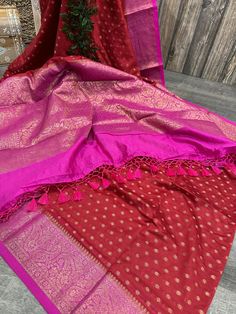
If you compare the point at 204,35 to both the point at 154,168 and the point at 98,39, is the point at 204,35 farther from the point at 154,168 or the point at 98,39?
the point at 154,168

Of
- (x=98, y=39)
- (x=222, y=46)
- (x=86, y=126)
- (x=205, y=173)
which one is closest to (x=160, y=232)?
(x=205, y=173)

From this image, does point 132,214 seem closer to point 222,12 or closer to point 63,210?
point 63,210

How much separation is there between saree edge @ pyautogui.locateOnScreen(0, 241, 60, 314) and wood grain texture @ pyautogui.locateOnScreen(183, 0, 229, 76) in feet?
5.24

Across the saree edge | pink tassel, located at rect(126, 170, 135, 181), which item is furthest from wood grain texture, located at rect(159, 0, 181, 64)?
the saree edge

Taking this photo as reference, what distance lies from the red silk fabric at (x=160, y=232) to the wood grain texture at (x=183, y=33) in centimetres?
107

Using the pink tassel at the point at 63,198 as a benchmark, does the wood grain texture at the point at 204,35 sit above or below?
above

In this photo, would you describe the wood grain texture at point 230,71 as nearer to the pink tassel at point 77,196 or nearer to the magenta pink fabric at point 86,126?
the magenta pink fabric at point 86,126

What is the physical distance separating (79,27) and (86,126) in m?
0.48

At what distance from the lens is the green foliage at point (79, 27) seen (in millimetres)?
1170

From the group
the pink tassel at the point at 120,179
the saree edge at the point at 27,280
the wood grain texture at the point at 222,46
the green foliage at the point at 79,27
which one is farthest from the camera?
the wood grain texture at the point at 222,46

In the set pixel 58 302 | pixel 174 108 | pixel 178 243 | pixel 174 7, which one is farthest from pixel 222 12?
pixel 58 302

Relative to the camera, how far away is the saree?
0.73 metres

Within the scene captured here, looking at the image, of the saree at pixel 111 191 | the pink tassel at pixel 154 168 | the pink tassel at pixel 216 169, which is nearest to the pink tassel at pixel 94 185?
the saree at pixel 111 191

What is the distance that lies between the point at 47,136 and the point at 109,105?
0.34 m
